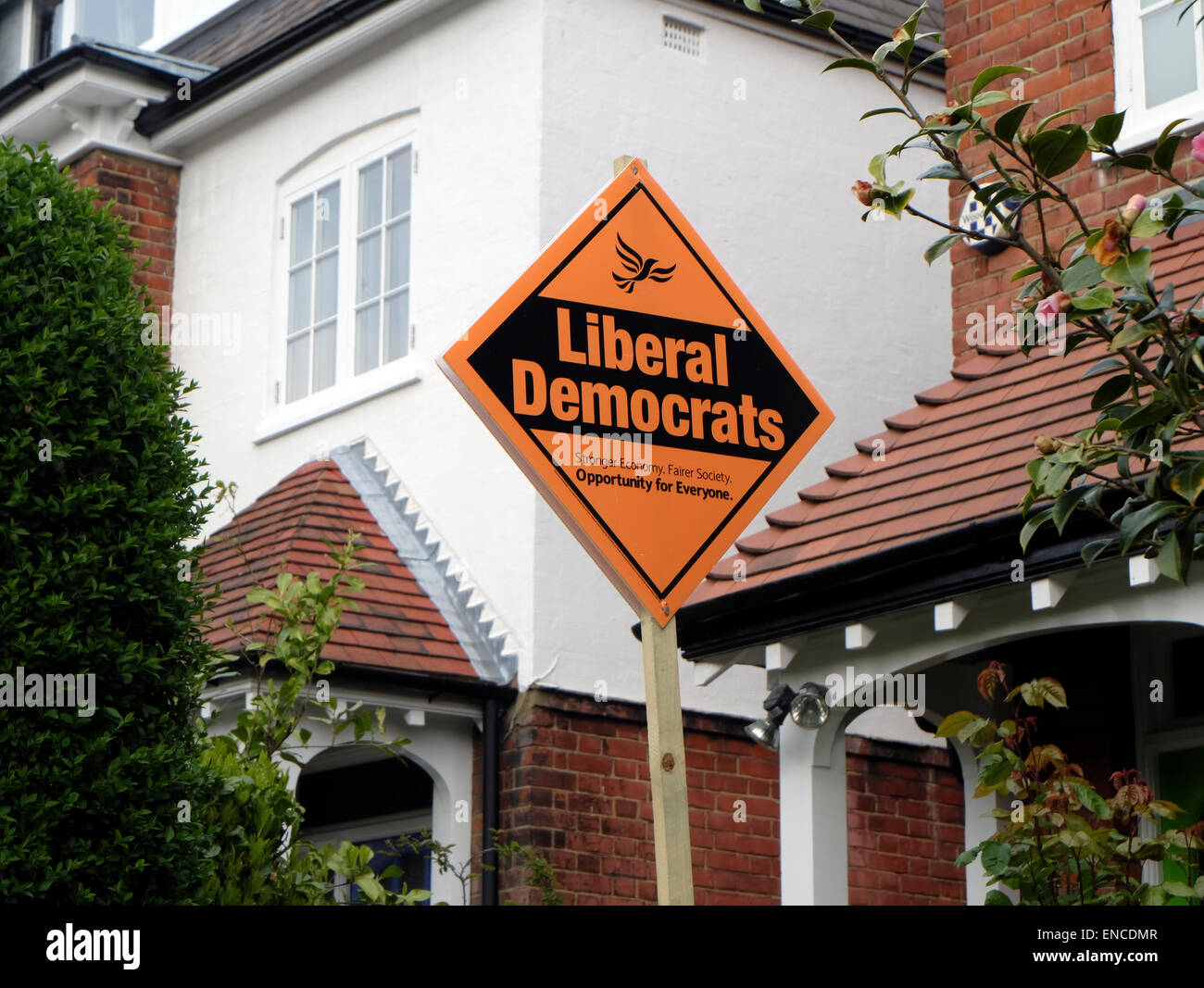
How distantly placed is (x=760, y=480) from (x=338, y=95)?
882 cm

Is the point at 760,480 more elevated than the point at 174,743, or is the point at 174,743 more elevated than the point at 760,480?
the point at 760,480

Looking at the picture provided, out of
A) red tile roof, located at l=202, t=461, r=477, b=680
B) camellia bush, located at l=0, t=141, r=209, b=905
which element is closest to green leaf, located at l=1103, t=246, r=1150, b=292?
camellia bush, located at l=0, t=141, r=209, b=905

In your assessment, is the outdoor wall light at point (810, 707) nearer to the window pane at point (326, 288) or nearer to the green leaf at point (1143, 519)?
the green leaf at point (1143, 519)

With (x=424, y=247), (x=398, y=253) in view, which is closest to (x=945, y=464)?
(x=424, y=247)

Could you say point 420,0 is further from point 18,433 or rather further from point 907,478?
point 18,433

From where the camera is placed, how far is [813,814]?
7266mm

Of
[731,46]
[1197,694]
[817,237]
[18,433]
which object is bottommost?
[1197,694]

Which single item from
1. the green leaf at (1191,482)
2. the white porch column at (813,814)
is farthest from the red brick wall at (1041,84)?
the green leaf at (1191,482)

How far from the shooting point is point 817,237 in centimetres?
1122

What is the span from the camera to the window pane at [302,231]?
12.0 m

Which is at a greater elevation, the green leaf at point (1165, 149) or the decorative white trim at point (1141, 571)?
the green leaf at point (1165, 149)

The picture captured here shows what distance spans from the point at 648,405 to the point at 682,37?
7.87 m

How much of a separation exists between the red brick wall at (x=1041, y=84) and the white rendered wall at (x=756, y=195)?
167 centimetres

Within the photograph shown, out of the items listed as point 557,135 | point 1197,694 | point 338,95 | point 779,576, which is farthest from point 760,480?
point 338,95
